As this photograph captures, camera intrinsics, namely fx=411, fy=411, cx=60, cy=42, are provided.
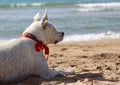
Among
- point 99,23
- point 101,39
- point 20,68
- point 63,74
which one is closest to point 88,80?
point 63,74

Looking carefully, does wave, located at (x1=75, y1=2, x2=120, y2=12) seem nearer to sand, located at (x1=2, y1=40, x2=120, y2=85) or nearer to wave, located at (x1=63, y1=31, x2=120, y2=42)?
wave, located at (x1=63, y1=31, x2=120, y2=42)

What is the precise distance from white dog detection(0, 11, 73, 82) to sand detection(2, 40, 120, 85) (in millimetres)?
156

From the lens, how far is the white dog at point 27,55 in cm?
716

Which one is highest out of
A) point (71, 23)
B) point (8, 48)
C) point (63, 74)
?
point (8, 48)

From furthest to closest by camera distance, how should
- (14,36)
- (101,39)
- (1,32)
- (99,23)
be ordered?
1. (99,23)
2. (1,32)
3. (14,36)
4. (101,39)

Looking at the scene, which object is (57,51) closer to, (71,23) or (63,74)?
(63,74)

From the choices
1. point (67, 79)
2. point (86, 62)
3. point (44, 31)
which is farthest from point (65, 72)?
point (86, 62)

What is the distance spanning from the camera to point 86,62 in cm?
955

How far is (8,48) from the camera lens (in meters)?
7.25

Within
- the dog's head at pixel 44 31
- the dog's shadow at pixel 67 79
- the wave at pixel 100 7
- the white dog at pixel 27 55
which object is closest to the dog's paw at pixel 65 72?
the white dog at pixel 27 55

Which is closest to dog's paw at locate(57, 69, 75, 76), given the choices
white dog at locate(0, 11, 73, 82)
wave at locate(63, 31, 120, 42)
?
white dog at locate(0, 11, 73, 82)

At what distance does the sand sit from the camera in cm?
750

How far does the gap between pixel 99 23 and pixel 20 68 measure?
1110 centimetres

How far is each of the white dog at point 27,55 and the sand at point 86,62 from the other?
0.51 feet
